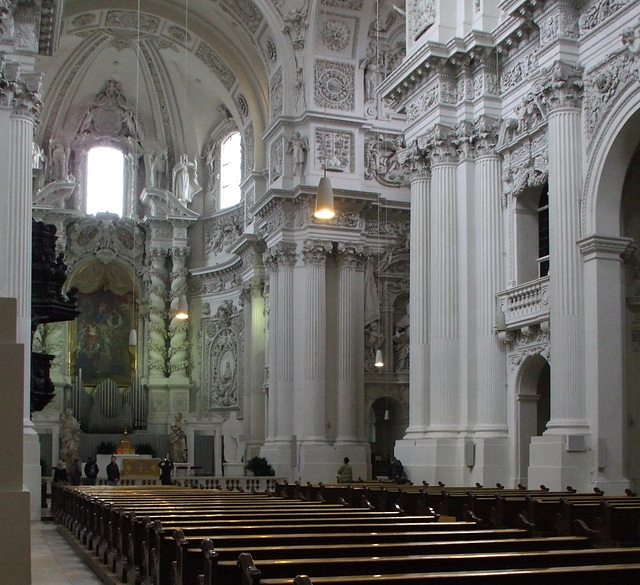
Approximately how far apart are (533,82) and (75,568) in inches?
463

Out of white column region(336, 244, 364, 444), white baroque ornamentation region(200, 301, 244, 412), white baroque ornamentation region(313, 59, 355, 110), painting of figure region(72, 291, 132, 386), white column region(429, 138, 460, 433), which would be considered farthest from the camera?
painting of figure region(72, 291, 132, 386)

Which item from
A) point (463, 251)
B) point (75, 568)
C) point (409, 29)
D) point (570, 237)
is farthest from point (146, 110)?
point (75, 568)

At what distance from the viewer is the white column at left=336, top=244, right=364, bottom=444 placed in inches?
1088

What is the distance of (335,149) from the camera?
93.5 feet

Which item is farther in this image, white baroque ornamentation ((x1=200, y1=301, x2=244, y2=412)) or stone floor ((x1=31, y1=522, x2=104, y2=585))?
white baroque ornamentation ((x1=200, y1=301, x2=244, y2=412))

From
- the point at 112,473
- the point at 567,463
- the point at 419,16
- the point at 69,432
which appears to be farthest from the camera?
the point at 69,432

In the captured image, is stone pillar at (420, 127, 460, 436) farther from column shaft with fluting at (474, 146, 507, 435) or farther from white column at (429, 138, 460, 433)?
column shaft with fluting at (474, 146, 507, 435)

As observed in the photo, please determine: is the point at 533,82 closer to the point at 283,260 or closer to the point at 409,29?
the point at 409,29

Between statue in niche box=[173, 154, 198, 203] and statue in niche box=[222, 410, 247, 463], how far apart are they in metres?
8.98

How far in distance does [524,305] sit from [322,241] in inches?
413

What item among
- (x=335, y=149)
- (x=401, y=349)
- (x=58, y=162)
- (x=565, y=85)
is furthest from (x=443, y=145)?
(x=58, y=162)

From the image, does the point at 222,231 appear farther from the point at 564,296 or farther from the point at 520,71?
the point at 564,296

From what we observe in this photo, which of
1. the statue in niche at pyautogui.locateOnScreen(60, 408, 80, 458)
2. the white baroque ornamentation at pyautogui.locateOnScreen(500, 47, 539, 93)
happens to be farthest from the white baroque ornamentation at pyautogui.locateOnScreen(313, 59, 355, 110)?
the statue in niche at pyautogui.locateOnScreen(60, 408, 80, 458)

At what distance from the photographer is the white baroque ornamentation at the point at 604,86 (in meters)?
15.5
